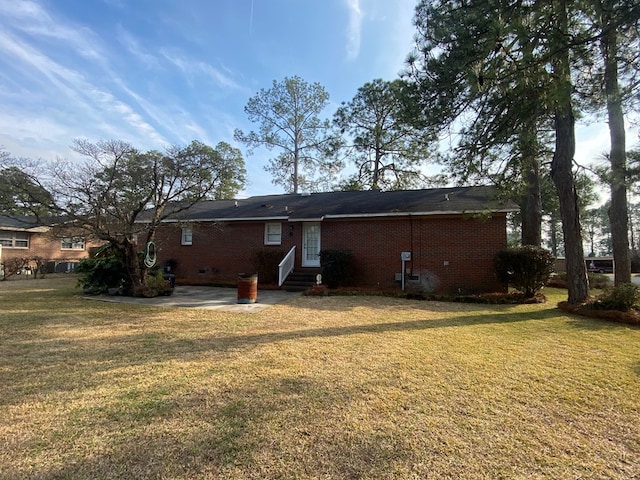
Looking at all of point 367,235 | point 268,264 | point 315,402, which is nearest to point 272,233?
point 268,264

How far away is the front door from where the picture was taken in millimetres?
14584

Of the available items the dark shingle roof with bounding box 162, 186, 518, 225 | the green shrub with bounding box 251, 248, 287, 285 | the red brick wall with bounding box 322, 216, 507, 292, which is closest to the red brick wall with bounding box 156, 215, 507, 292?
the red brick wall with bounding box 322, 216, 507, 292

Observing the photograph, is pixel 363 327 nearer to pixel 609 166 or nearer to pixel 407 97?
pixel 407 97

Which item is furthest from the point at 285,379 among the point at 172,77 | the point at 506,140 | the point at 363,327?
the point at 172,77

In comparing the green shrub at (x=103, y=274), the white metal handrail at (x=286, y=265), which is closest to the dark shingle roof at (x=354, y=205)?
the white metal handrail at (x=286, y=265)

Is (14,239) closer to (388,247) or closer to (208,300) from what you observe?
(208,300)

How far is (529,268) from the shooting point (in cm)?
1053

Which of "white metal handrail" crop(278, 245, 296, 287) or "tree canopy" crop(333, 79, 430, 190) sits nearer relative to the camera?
"white metal handrail" crop(278, 245, 296, 287)

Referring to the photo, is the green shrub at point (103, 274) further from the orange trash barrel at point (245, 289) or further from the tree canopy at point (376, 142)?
the tree canopy at point (376, 142)

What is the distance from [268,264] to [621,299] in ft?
37.6

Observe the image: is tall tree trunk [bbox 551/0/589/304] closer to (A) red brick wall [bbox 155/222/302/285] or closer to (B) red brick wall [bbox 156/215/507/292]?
(B) red brick wall [bbox 156/215/507/292]

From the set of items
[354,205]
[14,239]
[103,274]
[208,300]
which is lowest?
[208,300]

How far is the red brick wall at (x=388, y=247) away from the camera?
40.1 feet

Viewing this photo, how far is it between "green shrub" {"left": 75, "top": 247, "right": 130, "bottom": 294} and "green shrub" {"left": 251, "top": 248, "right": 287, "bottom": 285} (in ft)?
16.7
